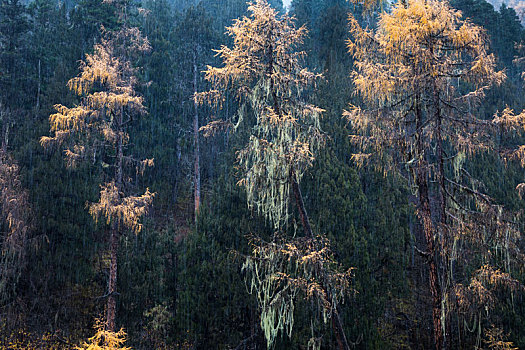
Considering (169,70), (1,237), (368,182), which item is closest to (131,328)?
(1,237)

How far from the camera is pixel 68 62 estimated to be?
64.2 feet

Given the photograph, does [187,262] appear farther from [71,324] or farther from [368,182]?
[368,182]

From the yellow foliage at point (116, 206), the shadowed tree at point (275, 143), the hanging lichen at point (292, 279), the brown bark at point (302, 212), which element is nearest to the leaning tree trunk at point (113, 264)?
the yellow foliage at point (116, 206)

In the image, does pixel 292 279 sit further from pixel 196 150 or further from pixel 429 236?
pixel 196 150

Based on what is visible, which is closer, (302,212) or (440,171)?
(440,171)

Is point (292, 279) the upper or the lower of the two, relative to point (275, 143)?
lower

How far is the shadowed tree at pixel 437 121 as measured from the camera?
6402 mm

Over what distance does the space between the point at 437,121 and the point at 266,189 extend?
Result: 330cm

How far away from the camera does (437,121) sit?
6742mm

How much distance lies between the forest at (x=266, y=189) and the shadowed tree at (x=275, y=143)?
46 mm

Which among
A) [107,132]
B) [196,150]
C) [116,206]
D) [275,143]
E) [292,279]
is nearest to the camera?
[292,279]

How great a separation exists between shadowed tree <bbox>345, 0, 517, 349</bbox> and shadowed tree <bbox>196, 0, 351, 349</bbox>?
1.29 meters

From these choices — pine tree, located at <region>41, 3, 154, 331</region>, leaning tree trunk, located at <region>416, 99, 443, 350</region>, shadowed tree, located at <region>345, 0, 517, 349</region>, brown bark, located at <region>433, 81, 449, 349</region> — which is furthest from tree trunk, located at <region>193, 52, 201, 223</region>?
brown bark, located at <region>433, 81, 449, 349</region>

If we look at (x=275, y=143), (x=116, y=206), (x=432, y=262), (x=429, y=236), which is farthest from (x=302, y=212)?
(x=116, y=206)
